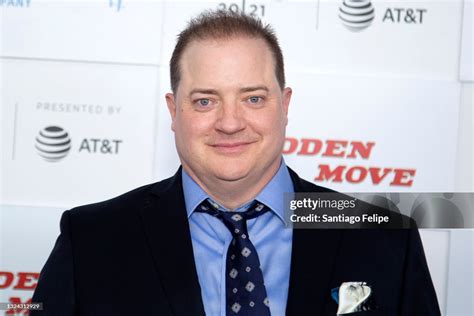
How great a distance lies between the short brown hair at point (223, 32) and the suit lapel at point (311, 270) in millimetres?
305

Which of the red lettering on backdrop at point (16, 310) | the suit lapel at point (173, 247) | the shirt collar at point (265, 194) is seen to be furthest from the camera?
the red lettering on backdrop at point (16, 310)

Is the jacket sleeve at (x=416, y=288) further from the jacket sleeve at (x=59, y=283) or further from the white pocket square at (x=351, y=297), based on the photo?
the jacket sleeve at (x=59, y=283)

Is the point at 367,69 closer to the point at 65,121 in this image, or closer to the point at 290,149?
the point at 290,149

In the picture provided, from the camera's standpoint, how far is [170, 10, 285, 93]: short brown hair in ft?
4.40

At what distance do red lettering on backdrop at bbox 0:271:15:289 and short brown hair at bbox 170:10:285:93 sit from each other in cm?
71

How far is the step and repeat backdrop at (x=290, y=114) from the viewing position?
5.69 feet

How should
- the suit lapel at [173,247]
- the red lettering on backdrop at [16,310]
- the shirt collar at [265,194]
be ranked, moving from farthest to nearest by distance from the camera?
the red lettering on backdrop at [16,310], the shirt collar at [265,194], the suit lapel at [173,247]

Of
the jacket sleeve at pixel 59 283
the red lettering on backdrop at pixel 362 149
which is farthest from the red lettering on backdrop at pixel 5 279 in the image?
the red lettering on backdrop at pixel 362 149

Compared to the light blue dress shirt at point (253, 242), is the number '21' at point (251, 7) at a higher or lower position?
higher

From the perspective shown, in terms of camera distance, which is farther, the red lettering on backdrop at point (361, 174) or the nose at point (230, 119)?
the red lettering on backdrop at point (361, 174)

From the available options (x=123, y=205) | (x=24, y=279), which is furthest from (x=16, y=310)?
(x=123, y=205)

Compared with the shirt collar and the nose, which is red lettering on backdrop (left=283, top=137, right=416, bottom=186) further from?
the nose

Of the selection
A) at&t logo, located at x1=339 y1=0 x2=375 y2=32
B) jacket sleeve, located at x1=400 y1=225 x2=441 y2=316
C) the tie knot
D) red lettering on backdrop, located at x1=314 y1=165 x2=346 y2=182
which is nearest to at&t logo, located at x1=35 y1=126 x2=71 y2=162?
the tie knot

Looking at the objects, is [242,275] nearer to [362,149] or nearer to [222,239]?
[222,239]
